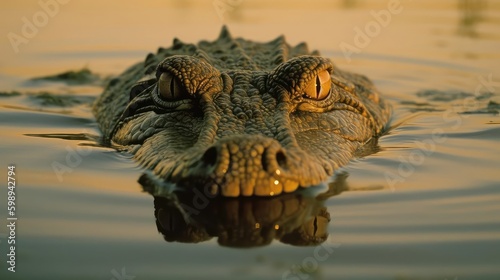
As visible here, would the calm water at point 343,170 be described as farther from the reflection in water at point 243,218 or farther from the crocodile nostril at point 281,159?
the crocodile nostril at point 281,159

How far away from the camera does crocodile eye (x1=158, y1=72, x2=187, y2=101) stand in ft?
21.6

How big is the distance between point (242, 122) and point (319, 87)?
113cm

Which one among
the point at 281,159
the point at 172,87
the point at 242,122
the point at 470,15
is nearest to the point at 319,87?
the point at 242,122

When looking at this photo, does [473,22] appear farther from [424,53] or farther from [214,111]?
[214,111]

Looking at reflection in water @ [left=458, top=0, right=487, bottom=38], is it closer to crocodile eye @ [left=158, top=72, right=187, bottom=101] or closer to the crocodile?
the crocodile

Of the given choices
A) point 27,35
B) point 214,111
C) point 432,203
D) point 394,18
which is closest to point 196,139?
point 214,111

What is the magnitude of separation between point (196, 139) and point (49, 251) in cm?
182

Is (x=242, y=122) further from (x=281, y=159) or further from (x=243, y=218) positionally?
(x=243, y=218)

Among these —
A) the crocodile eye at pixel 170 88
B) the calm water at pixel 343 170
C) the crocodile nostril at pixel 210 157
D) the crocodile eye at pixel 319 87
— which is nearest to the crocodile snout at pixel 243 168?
the crocodile nostril at pixel 210 157

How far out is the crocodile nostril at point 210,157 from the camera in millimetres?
5152

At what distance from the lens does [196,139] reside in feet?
19.5

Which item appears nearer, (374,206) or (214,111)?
(374,206)

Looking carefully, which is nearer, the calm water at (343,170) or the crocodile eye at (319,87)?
the calm water at (343,170)

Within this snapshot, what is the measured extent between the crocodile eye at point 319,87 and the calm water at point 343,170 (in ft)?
2.42
